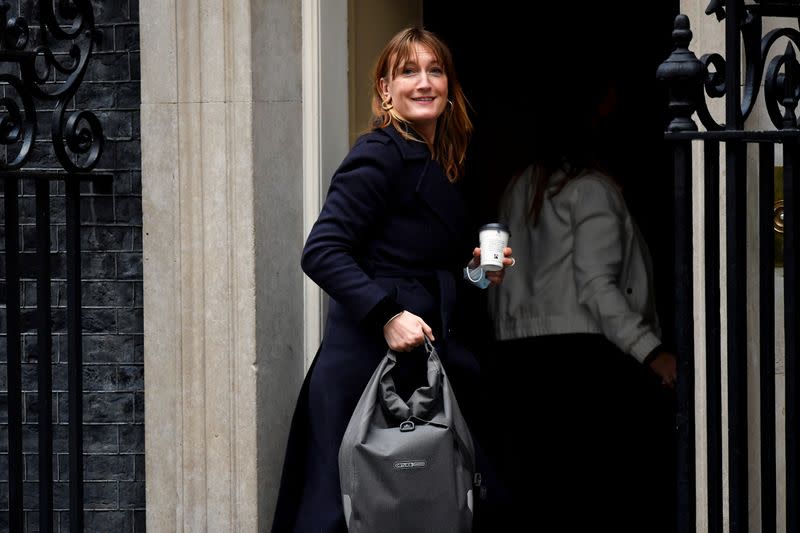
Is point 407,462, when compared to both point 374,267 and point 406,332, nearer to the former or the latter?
point 406,332

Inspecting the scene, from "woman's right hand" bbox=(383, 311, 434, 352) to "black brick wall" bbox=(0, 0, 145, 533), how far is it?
3.96ft

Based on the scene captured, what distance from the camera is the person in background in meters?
5.39

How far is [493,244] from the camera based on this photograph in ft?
13.5

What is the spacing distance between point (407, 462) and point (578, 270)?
170 cm

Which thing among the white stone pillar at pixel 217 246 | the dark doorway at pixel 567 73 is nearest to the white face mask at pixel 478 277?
the white stone pillar at pixel 217 246

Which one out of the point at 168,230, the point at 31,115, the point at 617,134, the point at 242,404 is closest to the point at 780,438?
the point at 242,404

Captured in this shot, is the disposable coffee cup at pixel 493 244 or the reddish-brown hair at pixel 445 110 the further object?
the reddish-brown hair at pixel 445 110

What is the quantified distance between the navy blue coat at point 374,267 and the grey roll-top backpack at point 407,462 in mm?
249

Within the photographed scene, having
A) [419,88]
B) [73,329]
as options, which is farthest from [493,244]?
[73,329]

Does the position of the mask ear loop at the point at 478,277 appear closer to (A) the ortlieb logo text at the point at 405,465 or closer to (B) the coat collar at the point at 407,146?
(B) the coat collar at the point at 407,146

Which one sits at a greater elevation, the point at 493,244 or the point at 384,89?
the point at 384,89

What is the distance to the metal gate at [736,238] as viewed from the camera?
3.03 metres

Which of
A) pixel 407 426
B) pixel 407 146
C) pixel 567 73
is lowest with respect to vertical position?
pixel 407 426

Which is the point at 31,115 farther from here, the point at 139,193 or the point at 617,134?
the point at 617,134
